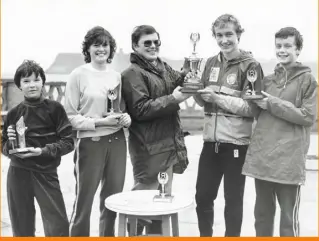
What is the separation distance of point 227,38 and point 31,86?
1277mm

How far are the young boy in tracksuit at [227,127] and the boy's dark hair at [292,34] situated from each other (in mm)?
235

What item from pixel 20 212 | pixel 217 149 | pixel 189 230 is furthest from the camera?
pixel 189 230

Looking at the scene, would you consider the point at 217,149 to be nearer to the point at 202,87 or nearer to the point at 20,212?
the point at 202,87

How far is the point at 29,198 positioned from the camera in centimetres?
280

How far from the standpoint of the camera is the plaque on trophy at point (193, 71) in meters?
2.89

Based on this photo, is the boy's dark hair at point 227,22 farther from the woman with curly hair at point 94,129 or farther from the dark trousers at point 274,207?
the dark trousers at point 274,207

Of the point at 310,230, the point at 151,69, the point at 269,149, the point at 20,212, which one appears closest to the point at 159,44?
the point at 151,69

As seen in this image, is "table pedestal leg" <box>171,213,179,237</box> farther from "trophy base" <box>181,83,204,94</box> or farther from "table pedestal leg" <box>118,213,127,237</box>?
"trophy base" <box>181,83,204,94</box>

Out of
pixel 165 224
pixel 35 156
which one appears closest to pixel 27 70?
pixel 35 156

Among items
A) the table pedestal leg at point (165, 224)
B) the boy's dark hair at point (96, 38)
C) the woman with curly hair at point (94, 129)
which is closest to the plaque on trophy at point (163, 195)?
the table pedestal leg at point (165, 224)

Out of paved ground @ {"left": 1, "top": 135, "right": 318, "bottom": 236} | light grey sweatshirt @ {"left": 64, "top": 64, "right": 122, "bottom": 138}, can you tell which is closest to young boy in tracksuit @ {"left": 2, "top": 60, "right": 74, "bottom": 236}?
light grey sweatshirt @ {"left": 64, "top": 64, "right": 122, "bottom": 138}

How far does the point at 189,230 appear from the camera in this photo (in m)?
3.72

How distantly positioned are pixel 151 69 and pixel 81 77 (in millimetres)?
454

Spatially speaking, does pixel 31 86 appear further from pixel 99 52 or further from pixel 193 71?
pixel 193 71
